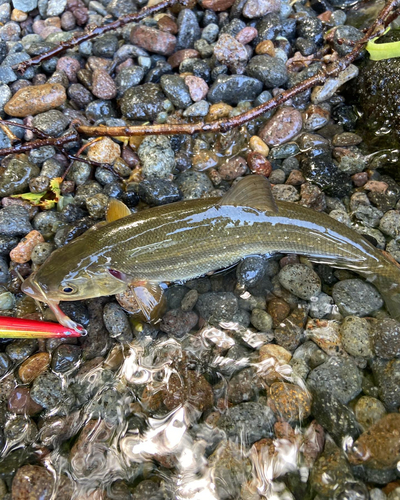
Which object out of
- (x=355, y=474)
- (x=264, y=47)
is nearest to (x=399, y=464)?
(x=355, y=474)

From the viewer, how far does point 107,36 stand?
6402 millimetres

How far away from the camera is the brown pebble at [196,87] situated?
228 inches

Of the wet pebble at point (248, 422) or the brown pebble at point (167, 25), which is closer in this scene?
the wet pebble at point (248, 422)

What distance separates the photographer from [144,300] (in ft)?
14.3

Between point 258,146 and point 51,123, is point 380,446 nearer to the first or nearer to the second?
point 258,146

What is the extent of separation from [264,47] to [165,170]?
9.09 feet

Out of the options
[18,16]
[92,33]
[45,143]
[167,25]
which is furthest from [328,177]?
[18,16]

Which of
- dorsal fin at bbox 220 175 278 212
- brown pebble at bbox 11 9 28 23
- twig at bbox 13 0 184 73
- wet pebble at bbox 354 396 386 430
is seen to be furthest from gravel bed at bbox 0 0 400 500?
brown pebble at bbox 11 9 28 23

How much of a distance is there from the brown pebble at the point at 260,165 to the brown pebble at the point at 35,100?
3273 mm

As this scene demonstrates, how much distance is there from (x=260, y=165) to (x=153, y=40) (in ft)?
9.95

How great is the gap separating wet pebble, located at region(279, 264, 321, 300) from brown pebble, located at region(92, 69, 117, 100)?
4052 millimetres

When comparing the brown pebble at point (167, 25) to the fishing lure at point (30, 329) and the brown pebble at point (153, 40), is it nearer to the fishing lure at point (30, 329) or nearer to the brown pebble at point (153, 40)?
the brown pebble at point (153, 40)

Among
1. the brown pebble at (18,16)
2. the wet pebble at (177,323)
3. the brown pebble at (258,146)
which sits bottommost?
the wet pebble at (177,323)

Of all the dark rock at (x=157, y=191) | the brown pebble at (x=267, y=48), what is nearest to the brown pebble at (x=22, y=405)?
the dark rock at (x=157, y=191)
